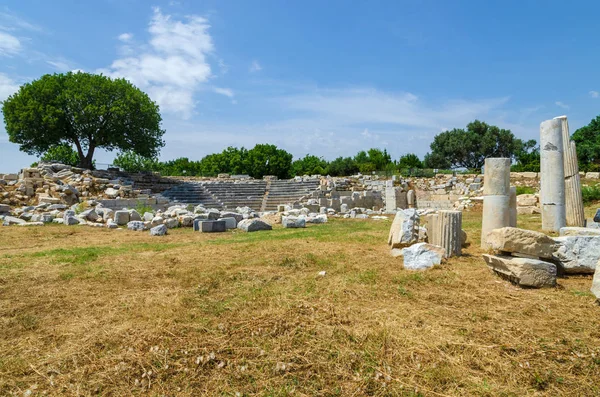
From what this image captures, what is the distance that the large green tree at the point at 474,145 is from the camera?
46875 mm

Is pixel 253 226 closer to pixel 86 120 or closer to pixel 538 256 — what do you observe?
pixel 538 256

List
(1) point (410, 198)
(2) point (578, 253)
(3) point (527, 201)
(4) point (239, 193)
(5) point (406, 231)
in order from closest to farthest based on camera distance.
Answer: (2) point (578, 253) < (5) point (406, 231) < (3) point (527, 201) < (1) point (410, 198) < (4) point (239, 193)

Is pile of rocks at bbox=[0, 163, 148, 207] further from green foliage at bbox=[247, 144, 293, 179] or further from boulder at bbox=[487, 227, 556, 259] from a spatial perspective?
green foliage at bbox=[247, 144, 293, 179]

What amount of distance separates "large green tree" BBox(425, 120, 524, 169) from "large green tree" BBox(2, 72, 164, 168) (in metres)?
36.5

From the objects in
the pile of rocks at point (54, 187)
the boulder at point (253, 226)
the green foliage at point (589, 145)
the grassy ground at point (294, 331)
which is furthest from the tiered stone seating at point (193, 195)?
the green foliage at point (589, 145)

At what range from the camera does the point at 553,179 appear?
9.80 meters

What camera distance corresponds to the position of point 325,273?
624 cm

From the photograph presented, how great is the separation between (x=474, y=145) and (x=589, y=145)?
13678mm

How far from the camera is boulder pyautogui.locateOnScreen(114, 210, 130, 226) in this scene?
14.3 meters

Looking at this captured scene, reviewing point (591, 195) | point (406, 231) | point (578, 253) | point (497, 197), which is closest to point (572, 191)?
point (497, 197)

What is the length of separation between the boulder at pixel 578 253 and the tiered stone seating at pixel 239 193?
1949 cm

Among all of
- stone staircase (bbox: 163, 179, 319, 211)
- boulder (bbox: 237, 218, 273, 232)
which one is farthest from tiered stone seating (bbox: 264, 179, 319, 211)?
boulder (bbox: 237, 218, 273, 232)

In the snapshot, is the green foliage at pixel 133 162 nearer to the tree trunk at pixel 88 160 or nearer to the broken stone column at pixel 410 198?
the tree trunk at pixel 88 160

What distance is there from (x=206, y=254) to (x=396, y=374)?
5.68 m
